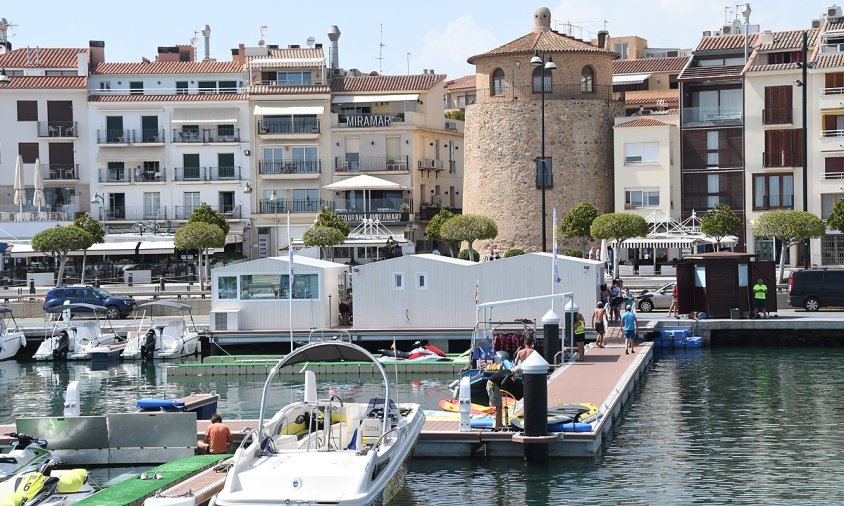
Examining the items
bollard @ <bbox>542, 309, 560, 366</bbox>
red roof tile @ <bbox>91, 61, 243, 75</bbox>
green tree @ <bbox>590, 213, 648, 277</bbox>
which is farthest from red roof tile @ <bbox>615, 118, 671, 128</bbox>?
bollard @ <bbox>542, 309, 560, 366</bbox>

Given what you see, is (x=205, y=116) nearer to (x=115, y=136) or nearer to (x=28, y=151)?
(x=115, y=136)

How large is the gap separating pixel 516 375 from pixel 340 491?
11216 mm

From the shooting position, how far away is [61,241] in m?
60.4

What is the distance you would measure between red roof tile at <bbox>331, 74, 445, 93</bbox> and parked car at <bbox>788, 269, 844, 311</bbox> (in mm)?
31381

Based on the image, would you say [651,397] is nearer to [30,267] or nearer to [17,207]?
[30,267]

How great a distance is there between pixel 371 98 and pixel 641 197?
15.3m

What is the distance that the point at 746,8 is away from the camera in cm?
7825

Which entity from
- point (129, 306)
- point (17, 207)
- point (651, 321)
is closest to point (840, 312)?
point (651, 321)

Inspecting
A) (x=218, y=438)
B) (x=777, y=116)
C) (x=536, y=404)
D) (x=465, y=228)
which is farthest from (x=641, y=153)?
(x=218, y=438)

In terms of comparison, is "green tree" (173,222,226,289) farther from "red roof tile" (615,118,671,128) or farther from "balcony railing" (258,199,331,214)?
"red roof tile" (615,118,671,128)

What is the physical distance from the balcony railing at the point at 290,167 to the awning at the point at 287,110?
2.54m

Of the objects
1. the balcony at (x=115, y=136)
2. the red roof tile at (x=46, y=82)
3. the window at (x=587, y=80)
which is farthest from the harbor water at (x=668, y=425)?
the red roof tile at (x=46, y=82)

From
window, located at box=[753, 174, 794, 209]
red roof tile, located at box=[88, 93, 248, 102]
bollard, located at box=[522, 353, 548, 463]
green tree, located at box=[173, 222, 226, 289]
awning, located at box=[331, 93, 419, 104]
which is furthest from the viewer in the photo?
red roof tile, located at box=[88, 93, 248, 102]

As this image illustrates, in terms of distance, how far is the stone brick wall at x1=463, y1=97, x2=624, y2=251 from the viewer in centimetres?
6881
